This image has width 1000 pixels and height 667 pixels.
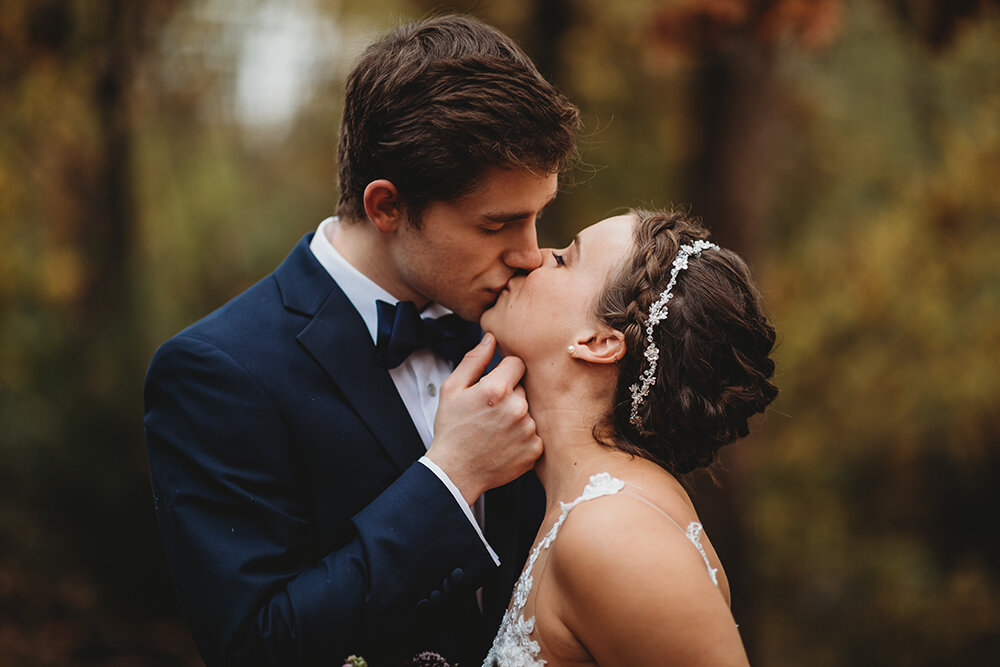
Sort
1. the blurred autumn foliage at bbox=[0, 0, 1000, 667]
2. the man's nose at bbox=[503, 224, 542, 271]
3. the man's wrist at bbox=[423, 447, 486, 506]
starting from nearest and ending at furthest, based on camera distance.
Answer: the man's wrist at bbox=[423, 447, 486, 506] < the man's nose at bbox=[503, 224, 542, 271] < the blurred autumn foliage at bbox=[0, 0, 1000, 667]

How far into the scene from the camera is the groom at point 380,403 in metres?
2.11

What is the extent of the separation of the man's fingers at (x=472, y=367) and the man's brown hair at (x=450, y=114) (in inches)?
15.4

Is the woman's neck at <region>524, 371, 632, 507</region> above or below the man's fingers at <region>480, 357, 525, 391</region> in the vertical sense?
below

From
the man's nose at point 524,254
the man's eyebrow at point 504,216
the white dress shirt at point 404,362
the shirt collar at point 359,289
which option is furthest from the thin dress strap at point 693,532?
the shirt collar at point 359,289

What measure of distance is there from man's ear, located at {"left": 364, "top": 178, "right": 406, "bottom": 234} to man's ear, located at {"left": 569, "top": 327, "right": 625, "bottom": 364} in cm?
62

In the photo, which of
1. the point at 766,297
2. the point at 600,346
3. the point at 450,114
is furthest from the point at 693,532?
the point at 766,297

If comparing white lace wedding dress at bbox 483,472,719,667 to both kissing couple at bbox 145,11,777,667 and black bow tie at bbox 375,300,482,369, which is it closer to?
kissing couple at bbox 145,11,777,667

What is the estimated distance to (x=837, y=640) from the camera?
23.5 ft

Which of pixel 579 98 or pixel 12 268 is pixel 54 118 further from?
pixel 579 98

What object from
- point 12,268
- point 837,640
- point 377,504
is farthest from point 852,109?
point 12,268

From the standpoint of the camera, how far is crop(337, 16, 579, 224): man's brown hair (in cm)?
233

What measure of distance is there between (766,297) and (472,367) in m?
4.53

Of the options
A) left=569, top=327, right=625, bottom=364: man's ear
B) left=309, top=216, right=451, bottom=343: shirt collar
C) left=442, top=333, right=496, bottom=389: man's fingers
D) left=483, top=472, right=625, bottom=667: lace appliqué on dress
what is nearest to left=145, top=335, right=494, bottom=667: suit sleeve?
left=483, top=472, right=625, bottom=667: lace appliqué on dress

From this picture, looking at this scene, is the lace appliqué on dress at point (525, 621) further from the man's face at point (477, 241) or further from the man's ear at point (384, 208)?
the man's ear at point (384, 208)
